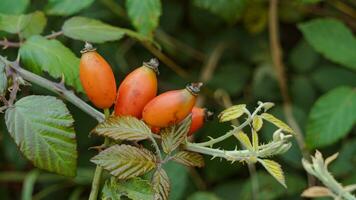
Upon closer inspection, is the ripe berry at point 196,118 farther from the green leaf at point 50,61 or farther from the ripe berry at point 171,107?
the green leaf at point 50,61

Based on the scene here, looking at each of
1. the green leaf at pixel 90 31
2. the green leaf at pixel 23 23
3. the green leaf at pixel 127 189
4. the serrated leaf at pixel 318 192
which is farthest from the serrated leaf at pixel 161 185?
the green leaf at pixel 23 23

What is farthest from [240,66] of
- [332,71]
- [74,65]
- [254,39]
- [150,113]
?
[150,113]

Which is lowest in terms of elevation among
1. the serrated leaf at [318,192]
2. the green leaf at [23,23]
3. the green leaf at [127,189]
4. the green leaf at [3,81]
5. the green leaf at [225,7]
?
the green leaf at [127,189]

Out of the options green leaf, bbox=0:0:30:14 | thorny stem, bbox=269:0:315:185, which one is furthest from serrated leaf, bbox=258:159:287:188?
thorny stem, bbox=269:0:315:185

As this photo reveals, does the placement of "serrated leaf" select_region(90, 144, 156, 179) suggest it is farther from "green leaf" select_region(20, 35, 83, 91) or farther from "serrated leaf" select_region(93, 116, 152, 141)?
"green leaf" select_region(20, 35, 83, 91)

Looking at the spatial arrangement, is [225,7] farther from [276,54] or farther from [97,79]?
[97,79]

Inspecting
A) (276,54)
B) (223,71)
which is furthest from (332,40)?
(223,71)
